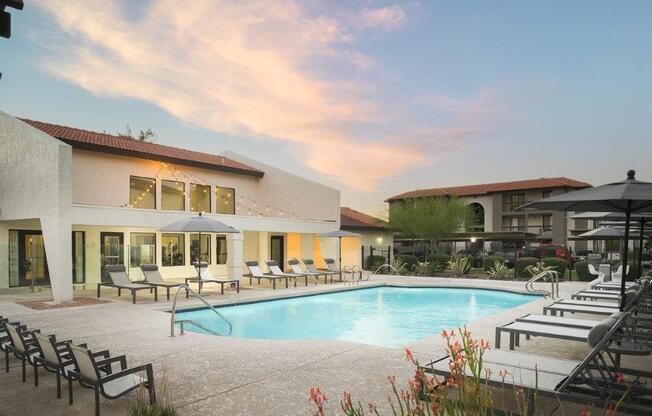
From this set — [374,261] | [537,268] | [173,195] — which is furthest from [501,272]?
[173,195]

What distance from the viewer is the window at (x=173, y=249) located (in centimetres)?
2150

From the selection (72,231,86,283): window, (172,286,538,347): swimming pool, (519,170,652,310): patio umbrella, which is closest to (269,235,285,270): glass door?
(172,286,538,347): swimming pool

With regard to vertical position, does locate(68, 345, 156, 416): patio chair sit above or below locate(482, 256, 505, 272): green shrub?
above

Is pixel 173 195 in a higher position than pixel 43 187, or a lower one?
higher

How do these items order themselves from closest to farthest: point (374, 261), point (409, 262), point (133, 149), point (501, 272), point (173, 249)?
point (133, 149), point (173, 249), point (501, 272), point (409, 262), point (374, 261)

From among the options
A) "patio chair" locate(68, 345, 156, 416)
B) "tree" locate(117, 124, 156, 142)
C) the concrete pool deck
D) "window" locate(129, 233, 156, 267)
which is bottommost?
the concrete pool deck

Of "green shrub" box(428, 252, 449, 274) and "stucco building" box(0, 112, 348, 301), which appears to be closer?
"stucco building" box(0, 112, 348, 301)

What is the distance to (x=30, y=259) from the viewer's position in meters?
18.6

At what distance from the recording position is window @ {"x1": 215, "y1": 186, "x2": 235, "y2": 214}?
24031 mm

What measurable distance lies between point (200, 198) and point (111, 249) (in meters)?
6.18

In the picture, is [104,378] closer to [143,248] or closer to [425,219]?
[143,248]

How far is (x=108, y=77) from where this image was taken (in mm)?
20703

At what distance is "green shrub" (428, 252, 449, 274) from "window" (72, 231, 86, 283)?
15.8 metres

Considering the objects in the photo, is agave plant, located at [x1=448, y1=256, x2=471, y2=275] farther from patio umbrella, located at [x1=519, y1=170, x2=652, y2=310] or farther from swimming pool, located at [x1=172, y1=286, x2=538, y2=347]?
patio umbrella, located at [x1=519, y1=170, x2=652, y2=310]
